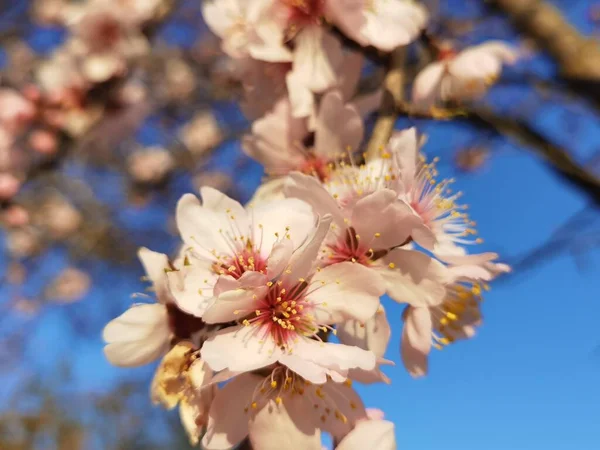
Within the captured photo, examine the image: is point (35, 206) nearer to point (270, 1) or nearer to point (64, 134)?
point (64, 134)

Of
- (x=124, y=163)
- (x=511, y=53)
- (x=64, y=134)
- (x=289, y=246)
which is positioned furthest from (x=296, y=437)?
(x=124, y=163)

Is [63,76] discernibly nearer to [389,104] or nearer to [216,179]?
[389,104]

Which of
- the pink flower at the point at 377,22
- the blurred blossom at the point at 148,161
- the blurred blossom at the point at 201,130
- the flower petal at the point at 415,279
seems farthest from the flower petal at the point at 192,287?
the blurred blossom at the point at 201,130

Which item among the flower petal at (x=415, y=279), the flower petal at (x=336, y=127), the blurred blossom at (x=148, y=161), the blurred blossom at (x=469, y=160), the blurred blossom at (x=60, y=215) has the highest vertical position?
the blurred blossom at (x=469, y=160)

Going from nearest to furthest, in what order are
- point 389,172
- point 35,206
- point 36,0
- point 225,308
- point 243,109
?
point 225,308
point 389,172
point 243,109
point 36,0
point 35,206

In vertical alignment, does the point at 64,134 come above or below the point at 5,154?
above

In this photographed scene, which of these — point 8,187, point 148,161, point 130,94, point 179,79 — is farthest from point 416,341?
point 148,161

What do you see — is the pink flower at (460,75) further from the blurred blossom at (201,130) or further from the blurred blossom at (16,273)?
the blurred blossom at (16,273)
